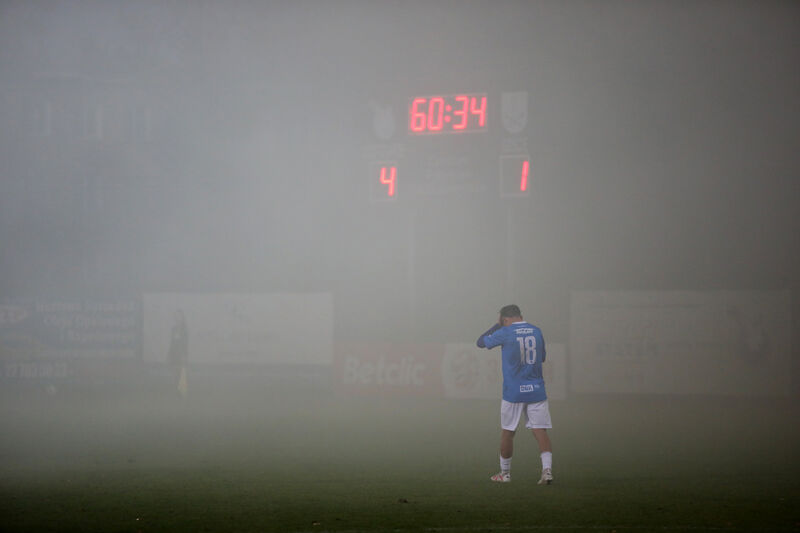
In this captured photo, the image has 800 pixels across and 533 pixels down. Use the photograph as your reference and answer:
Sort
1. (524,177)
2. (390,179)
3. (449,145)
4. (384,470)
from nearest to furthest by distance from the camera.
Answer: (384,470) → (524,177) → (390,179) → (449,145)

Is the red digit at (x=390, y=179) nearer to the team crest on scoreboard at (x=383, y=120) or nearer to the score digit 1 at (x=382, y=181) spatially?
the score digit 1 at (x=382, y=181)

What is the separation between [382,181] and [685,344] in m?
7.33

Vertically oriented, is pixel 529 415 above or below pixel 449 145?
below

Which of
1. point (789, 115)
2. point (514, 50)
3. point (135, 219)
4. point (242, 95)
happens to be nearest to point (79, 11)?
point (242, 95)

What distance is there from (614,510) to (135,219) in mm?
20745

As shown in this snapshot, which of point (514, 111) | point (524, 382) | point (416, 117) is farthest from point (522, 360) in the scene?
point (416, 117)

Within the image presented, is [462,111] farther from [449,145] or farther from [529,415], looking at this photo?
[529,415]

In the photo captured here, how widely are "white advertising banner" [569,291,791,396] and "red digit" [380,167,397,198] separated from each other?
466 centimetres

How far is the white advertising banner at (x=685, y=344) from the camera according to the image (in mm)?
16812

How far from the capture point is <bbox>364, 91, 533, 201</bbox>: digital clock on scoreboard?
52.5 ft

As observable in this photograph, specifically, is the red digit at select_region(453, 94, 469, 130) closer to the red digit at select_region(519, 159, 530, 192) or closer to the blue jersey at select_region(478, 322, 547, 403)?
the red digit at select_region(519, 159, 530, 192)

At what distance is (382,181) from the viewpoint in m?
16.8

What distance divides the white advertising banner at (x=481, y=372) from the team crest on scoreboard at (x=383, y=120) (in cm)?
474

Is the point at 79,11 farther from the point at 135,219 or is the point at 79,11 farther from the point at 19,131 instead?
the point at 135,219
